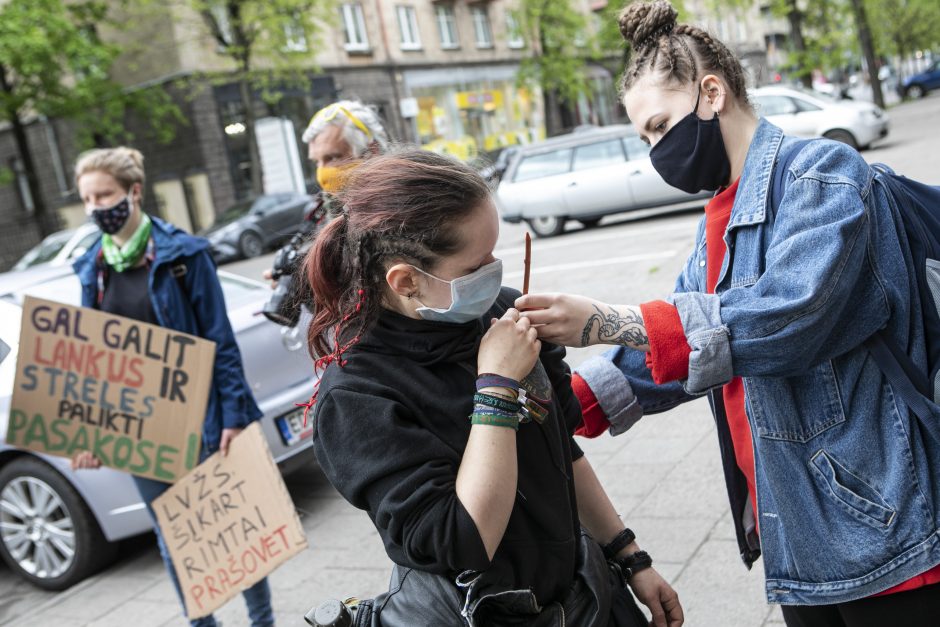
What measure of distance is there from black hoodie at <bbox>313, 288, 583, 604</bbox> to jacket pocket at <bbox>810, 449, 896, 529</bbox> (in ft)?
1.59

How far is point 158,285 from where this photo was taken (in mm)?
3605

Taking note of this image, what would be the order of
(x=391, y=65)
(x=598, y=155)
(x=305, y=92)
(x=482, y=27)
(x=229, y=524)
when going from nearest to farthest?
(x=229, y=524)
(x=598, y=155)
(x=305, y=92)
(x=391, y=65)
(x=482, y=27)

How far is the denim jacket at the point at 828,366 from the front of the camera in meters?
1.65

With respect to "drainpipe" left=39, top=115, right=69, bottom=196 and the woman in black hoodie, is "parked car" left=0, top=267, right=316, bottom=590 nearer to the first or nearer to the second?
the woman in black hoodie

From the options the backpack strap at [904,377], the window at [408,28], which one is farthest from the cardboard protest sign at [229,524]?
the window at [408,28]

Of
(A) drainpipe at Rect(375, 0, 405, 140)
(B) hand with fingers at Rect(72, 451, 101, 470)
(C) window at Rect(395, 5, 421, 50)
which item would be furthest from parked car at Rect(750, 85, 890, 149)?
(C) window at Rect(395, 5, 421, 50)

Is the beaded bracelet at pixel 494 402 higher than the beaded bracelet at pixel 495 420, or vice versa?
the beaded bracelet at pixel 494 402

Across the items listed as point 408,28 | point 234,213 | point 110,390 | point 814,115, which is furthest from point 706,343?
point 408,28

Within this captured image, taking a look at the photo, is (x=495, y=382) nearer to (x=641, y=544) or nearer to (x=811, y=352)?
(x=811, y=352)

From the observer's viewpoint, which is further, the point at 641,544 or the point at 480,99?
the point at 480,99

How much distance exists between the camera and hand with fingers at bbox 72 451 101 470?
3724mm

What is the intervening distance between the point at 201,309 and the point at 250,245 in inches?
714

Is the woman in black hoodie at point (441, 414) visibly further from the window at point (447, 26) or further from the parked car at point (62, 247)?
the window at point (447, 26)

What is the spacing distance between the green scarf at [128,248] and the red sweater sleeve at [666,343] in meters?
2.44
